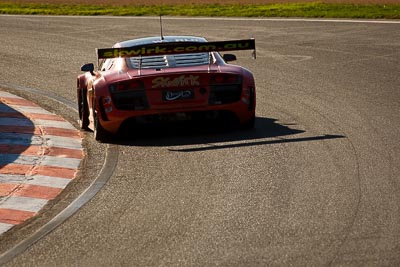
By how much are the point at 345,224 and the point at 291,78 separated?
10008 mm

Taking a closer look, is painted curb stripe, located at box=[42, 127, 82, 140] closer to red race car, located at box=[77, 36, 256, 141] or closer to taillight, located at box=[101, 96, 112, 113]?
red race car, located at box=[77, 36, 256, 141]

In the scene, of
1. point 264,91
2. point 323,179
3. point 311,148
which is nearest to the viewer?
point 323,179

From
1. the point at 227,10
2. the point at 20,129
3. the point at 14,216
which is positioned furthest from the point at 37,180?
the point at 227,10

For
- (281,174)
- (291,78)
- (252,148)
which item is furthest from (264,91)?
(281,174)

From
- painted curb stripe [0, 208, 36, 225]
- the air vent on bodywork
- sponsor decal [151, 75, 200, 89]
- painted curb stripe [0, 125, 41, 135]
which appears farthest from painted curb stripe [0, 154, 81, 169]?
painted curb stripe [0, 208, 36, 225]

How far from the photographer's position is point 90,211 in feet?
30.1

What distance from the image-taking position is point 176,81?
12.4 meters

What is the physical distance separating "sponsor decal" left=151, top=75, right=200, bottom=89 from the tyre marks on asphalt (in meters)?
1.11

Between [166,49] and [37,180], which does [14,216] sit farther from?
[166,49]

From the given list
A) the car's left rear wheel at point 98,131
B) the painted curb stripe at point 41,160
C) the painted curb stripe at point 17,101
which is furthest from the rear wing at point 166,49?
the painted curb stripe at point 17,101

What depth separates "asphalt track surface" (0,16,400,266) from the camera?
7664mm

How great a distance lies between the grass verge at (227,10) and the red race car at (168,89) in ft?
51.5

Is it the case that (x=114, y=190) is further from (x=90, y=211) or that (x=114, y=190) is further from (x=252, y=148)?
(x=252, y=148)

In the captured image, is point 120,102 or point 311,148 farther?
point 120,102
